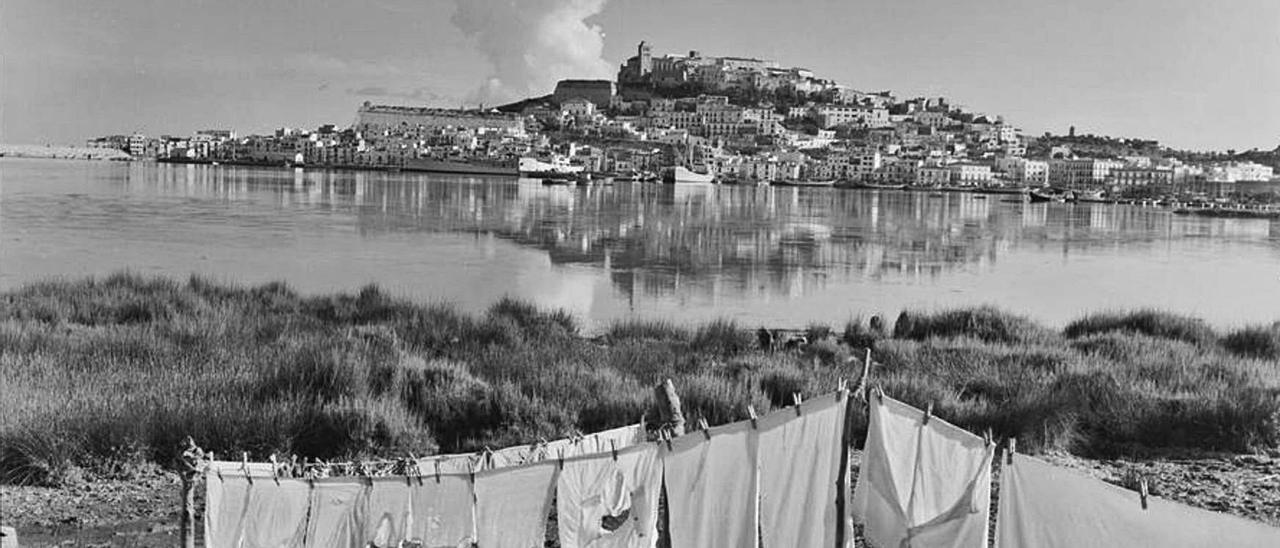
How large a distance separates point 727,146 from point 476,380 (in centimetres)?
14865

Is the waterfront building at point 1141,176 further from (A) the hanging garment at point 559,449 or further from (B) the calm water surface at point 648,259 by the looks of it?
(A) the hanging garment at point 559,449

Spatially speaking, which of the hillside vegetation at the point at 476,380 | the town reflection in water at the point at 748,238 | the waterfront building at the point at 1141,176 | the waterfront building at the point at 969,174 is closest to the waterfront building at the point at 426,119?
the waterfront building at the point at 969,174

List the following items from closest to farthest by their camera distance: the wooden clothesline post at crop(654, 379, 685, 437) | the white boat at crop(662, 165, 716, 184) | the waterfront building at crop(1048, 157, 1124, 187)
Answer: the wooden clothesline post at crop(654, 379, 685, 437) → the white boat at crop(662, 165, 716, 184) → the waterfront building at crop(1048, 157, 1124, 187)

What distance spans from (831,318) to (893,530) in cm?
1133

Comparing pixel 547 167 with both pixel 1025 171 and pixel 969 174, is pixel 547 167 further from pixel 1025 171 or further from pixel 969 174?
pixel 1025 171

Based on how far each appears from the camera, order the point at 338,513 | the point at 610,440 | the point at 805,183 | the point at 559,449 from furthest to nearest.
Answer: the point at 805,183 → the point at 610,440 → the point at 559,449 → the point at 338,513

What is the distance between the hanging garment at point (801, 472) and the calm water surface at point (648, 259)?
34.9ft

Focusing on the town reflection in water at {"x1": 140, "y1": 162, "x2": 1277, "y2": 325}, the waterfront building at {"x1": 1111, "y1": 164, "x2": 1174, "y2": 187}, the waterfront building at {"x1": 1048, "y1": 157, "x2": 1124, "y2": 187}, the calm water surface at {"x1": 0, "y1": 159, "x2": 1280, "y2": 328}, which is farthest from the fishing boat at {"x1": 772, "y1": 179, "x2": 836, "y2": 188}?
the calm water surface at {"x1": 0, "y1": 159, "x2": 1280, "y2": 328}

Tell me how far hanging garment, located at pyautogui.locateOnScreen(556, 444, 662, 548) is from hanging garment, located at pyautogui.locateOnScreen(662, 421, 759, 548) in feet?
0.19


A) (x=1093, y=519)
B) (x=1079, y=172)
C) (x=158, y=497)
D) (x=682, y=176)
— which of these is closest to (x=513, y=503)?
(x=1093, y=519)

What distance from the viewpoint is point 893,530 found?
325 centimetres

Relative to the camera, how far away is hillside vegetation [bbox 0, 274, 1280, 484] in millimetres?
5773

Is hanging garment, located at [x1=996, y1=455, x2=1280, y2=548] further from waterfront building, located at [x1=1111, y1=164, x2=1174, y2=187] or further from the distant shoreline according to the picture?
the distant shoreline

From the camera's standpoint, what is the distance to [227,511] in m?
3.06
